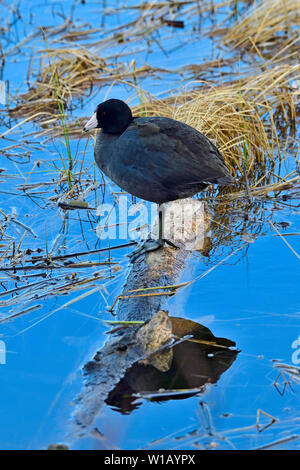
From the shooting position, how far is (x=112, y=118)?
414cm

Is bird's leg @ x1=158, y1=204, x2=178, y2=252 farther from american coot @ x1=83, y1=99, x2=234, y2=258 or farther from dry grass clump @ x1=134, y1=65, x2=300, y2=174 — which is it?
dry grass clump @ x1=134, y1=65, x2=300, y2=174

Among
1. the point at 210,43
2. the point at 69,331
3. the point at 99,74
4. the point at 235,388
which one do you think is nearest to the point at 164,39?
the point at 210,43

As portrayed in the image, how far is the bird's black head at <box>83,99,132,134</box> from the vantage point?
163 inches

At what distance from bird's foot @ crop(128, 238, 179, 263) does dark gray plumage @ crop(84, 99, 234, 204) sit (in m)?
0.23

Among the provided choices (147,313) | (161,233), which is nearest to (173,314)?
(147,313)

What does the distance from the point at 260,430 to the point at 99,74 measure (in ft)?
16.7

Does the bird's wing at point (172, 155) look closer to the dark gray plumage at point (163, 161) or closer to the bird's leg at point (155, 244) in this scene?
the dark gray plumage at point (163, 161)

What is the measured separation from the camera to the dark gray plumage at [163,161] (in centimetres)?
383

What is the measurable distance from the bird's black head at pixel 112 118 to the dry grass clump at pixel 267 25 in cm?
360

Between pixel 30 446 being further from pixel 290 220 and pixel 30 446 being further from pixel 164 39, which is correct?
pixel 164 39

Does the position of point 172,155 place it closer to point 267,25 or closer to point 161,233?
point 161,233

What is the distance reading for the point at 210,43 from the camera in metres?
7.90

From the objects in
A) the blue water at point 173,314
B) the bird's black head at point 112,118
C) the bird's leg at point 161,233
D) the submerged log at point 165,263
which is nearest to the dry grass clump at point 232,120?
the blue water at point 173,314

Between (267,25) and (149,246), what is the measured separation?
439 cm
